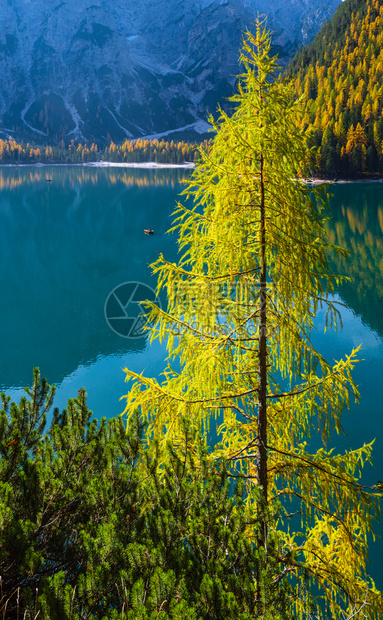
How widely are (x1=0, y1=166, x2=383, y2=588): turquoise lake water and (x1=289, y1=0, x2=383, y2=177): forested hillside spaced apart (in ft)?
81.8

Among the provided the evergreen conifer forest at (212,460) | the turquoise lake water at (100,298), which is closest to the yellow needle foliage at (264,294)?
the evergreen conifer forest at (212,460)

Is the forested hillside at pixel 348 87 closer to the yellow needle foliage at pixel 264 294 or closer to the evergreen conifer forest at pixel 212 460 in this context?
the yellow needle foliage at pixel 264 294

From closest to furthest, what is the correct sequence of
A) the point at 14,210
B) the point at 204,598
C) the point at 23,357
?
the point at 204,598 → the point at 23,357 → the point at 14,210

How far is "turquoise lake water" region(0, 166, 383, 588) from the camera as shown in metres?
17.6

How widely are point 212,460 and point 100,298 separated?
28184 millimetres

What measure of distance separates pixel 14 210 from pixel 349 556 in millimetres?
74036

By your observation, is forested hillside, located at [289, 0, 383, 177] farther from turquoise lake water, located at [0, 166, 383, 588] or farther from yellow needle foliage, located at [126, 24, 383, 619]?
yellow needle foliage, located at [126, 24, 383, 619]

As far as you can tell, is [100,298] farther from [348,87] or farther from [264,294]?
[348,87]

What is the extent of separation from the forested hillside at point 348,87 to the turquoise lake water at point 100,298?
981 inches

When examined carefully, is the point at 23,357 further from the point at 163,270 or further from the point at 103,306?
the point at 163,270

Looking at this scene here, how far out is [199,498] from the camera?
133 inches

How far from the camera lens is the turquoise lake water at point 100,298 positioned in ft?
57.8

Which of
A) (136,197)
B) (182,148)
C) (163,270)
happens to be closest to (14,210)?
(136,197)

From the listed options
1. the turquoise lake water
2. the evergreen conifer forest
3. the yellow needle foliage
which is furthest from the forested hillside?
the evergreen conifer forest
